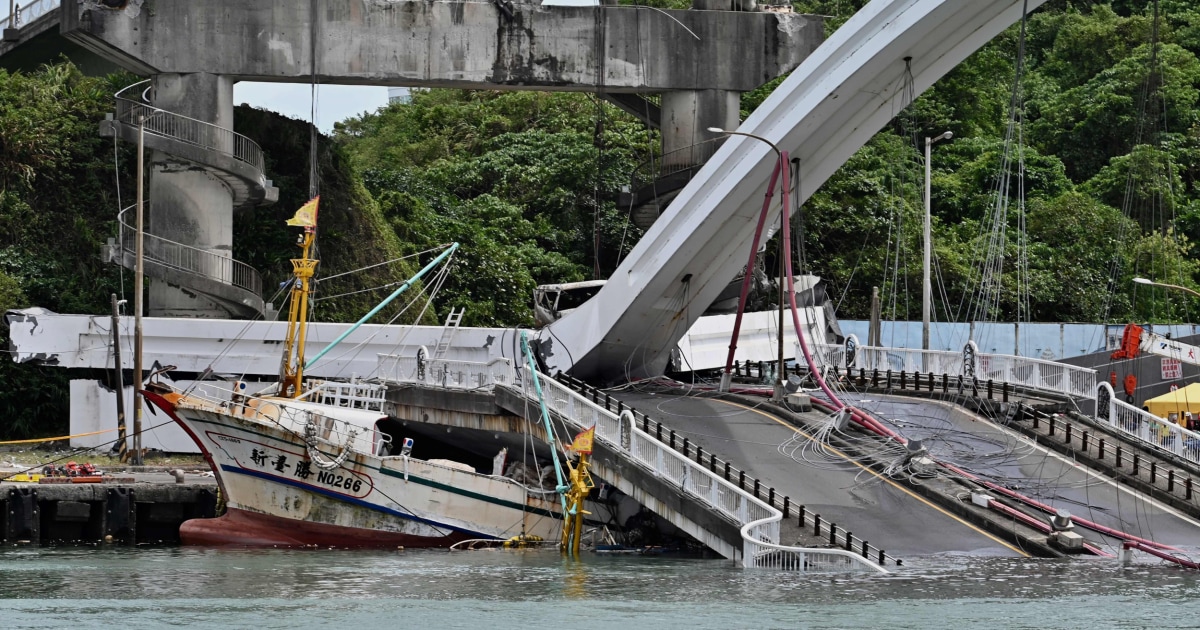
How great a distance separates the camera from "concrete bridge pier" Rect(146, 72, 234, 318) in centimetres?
5166

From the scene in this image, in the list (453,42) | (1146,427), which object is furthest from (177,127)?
(1146,427)

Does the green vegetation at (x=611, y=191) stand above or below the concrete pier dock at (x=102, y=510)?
above

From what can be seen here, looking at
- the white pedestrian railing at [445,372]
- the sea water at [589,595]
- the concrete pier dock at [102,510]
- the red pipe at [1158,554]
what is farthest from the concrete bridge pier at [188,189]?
the red pipe at [1158,554]

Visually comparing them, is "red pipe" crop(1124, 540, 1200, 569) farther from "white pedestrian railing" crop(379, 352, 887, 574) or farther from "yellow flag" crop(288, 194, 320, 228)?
"yellow flag" crop(288, 194, 320, 228)

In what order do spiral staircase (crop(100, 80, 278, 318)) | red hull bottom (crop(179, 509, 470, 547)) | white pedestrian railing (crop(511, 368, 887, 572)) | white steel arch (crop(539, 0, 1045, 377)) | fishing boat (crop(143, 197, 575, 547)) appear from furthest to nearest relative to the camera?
spiral staircase (crop(100, 80, 278, 318))
white steel arch (crop(539, 0, 1045, 377))
red hull bottom (crop(179, 509, 470, 547))
fishing boat (crop(143, 197, 575, 547))
white pedestrian railing (crop(511, 368, 887, 572))

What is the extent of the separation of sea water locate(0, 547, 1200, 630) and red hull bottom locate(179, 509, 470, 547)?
4383mm

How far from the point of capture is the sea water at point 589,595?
25.5m

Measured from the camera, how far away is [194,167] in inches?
2039

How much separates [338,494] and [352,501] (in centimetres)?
37

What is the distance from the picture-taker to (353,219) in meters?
63.4

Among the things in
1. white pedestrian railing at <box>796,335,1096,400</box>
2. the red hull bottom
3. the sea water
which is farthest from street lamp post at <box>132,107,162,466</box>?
white pedestrian railing at <box>796,335,1096,400</box>

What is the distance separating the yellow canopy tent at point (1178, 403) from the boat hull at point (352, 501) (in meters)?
18.6

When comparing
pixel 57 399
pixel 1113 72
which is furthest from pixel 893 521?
pixel 1113 72

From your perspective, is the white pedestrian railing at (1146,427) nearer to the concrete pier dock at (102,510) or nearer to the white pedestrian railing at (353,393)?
the white pedestrian railing at (353,393)
